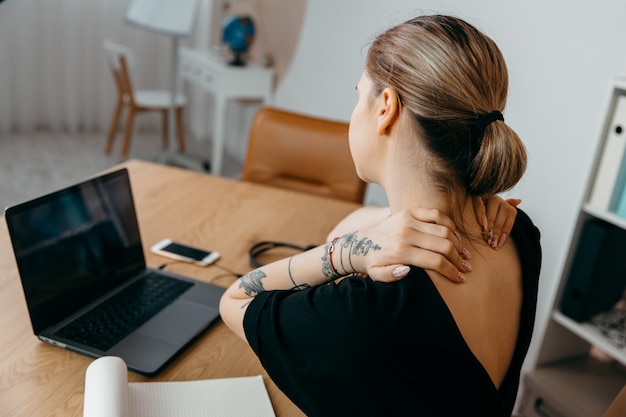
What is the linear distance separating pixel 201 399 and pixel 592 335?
141 cm

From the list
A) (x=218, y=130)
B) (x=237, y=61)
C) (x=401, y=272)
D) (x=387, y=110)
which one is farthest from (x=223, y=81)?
(x=401, y=272)

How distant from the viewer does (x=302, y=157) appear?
2.04 m

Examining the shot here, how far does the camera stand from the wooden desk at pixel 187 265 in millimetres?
920

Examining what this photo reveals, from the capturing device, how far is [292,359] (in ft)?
2.63

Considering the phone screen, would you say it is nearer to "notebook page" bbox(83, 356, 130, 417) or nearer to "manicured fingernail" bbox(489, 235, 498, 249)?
"notebook page" bbox(83, 356, 130, 417)

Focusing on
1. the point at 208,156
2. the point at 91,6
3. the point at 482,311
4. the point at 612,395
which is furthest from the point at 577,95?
the point at 91,6

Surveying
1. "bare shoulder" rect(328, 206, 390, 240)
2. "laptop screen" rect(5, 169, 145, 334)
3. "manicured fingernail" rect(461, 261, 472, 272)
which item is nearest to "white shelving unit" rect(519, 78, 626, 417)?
"bare shoulder" rect(328, 206, 390, 240)

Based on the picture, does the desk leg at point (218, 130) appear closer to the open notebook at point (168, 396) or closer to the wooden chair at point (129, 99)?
the wooden chair at point (129, 99)

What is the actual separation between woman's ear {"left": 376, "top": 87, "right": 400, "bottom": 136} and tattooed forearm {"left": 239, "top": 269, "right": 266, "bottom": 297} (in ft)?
1.03

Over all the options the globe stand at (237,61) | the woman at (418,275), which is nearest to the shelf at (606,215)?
the woman at (418,275)

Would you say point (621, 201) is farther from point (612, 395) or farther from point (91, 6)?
point (91, 6)

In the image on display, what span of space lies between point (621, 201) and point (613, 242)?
0.50 feet

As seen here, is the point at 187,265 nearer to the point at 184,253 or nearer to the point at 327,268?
the point at 184,253

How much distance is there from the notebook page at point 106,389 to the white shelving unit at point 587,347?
4.83ft
